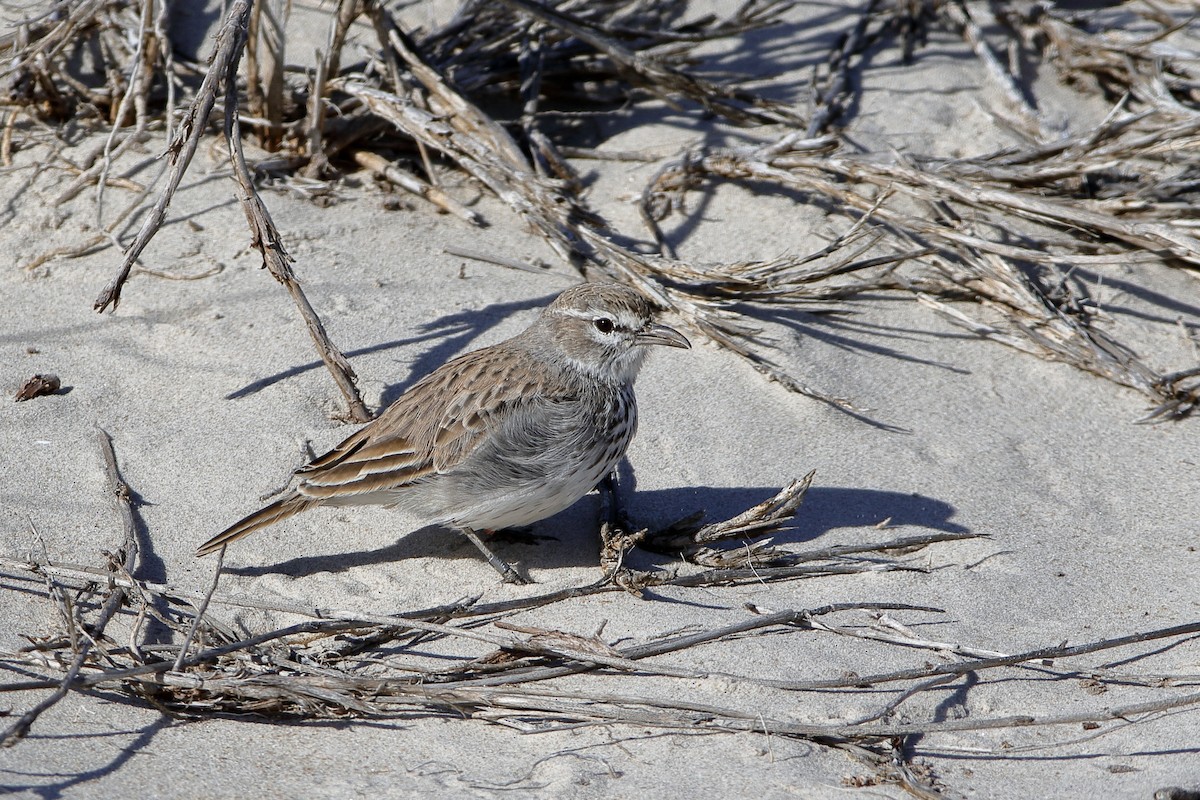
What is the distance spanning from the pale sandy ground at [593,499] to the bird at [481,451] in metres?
0.29

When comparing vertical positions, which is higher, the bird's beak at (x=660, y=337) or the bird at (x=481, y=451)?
the bird's beak at (x=660, y=337)

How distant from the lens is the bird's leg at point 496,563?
4859 mm

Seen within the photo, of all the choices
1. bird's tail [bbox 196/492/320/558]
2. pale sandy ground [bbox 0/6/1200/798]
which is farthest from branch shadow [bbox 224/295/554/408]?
bird's tail [bbox 196/492/320/558]

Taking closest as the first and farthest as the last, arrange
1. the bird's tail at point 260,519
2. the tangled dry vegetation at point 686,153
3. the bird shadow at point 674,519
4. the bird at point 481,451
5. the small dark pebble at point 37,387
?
the bird's tail at point 260,519 < the bird at point 481,451 < the bird shadow at point 674,519 < the small dark pebble at point 37,387 < the tangled dry vegetation at point 686,153

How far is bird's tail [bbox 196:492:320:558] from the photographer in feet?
15.2

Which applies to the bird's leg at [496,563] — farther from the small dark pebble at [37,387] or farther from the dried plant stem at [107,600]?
the small dark pebble at [37,387]

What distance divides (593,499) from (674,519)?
53cm

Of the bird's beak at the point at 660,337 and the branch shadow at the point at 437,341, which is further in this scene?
the branch shadow at the point at 437,341

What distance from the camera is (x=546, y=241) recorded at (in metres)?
6.44

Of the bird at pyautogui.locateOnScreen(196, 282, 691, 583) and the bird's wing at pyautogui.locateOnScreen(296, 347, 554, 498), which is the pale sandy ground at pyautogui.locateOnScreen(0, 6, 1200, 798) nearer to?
the bird at pyautogui.locateOnScreen(196, 282, 691, 583)

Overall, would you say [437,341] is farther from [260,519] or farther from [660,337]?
[260,519]

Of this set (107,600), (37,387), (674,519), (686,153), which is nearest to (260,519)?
(107,600)

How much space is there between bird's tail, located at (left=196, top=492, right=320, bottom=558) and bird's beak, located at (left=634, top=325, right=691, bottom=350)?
1544mm

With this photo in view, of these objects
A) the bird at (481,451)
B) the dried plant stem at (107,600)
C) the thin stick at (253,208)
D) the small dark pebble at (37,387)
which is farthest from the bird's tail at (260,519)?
the small dark pebble at (37,387)
